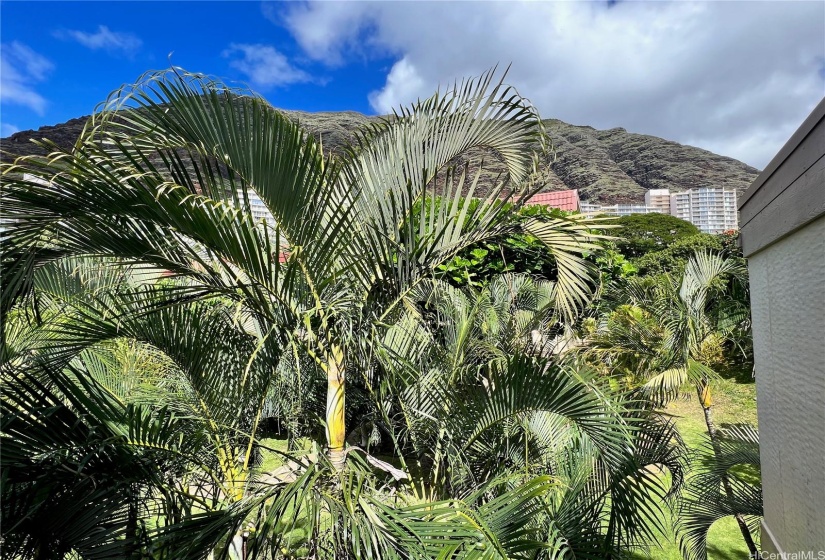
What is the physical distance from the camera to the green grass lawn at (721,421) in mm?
3904

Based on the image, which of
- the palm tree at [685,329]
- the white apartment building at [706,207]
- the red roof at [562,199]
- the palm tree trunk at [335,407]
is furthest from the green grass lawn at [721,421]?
the white apartment building at [706,207]

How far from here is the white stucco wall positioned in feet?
4.93

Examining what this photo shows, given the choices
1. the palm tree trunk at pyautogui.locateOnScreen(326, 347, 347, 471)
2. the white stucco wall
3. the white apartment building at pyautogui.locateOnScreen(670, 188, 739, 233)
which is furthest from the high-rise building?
the palm tree trunk at pyautogui.locateOnScreen(326, 347, 347, 471)

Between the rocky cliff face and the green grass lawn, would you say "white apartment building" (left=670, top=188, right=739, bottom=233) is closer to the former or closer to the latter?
the rocky cliff face

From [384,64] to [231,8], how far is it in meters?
4.52

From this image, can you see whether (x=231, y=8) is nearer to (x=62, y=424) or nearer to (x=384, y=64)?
(x=62, y=424)

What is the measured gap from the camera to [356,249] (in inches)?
98.7

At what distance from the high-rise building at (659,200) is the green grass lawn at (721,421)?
48.4 meters

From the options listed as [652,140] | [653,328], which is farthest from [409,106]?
[652,140]

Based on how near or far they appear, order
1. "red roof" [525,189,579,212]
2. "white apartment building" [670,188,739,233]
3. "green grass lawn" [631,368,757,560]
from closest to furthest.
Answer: "green grass lawn" [631,368,757,560] < "red roof" [525,189,579,212] < "white apartment building" [670,188,739,233]

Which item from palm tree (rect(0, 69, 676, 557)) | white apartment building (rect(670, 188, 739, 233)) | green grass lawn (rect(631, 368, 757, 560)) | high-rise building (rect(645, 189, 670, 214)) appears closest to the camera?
palm tree (rect(0, 69, 676, 557))

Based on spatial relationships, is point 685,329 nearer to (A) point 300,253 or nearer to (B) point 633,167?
(A) point 300,253

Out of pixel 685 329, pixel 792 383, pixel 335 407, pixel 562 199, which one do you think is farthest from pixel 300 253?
pixel 562 199

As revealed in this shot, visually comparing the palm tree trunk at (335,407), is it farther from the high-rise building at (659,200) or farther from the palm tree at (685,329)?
the high-rise building at (659,200)
